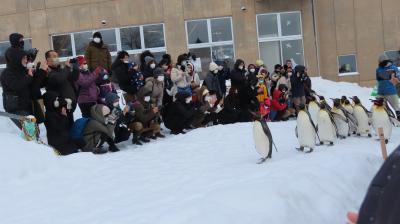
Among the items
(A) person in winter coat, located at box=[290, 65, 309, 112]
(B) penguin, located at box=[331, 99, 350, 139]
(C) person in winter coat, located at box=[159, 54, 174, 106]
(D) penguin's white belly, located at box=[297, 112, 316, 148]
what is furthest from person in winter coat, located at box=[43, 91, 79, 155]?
(A) person in winter coat, located at box=[290, 65, 309, 112]

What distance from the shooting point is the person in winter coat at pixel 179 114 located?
34.9 ft

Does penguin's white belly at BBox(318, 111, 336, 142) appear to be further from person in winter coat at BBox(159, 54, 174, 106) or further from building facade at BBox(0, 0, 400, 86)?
building facade at BBox(0, 0, 400, 86)

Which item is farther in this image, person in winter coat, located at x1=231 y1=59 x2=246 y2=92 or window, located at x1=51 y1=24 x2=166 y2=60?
window, located at x1=51 y1=24 x2=166 y2=60

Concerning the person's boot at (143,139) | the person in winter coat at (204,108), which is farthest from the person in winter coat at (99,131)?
the person in winter coat at (204,108)

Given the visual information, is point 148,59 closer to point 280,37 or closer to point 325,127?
point 325,127

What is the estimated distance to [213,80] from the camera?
12.6 m

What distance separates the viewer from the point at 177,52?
20484 millimetres

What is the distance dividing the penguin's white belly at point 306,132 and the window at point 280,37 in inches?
522

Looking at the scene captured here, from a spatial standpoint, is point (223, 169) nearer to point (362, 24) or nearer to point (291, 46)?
point (291, 46)

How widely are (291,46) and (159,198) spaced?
16.3 m

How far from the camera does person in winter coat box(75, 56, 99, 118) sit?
949 cm

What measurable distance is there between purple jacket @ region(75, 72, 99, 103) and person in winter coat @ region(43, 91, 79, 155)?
792 mm

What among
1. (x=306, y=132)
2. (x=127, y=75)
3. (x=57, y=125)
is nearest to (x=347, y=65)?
(x=127, y=75)

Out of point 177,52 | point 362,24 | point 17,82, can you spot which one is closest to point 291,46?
point 362,24
